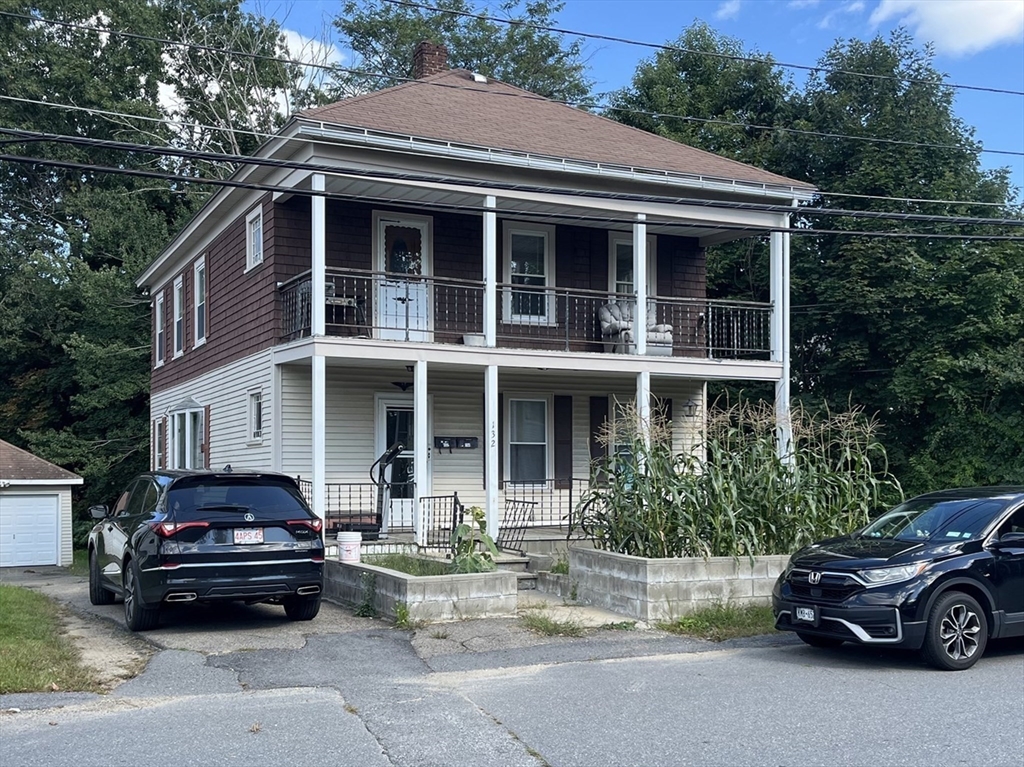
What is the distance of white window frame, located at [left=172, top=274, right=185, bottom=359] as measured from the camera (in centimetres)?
2408

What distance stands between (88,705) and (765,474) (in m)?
8.00

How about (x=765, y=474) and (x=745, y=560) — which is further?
(x=765, y=474)

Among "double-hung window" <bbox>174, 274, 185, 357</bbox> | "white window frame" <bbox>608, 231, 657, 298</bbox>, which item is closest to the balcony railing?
"white window frame" <bbox>608, 231, 657, 298</bbox>

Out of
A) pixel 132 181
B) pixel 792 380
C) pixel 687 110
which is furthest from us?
pixel 132 181

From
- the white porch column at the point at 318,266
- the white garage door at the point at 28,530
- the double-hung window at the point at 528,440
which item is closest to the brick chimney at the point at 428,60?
the double-hung window at the point at 528,440

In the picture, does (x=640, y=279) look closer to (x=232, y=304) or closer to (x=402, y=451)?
(x=402, y=451)

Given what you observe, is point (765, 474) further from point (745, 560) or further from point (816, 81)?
point (816, 81)

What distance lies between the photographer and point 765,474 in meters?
12.8

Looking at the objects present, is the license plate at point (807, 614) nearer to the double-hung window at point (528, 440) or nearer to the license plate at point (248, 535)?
the license plate at point (248, 535)

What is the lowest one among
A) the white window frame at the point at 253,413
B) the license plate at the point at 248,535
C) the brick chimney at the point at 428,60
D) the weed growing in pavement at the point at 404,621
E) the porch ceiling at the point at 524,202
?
the weed growing in pavement at the point at 404,621

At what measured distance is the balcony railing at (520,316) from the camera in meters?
17.2

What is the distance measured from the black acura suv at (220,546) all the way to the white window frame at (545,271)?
8.28 meters

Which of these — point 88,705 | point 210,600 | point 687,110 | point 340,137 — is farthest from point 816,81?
point 88,705

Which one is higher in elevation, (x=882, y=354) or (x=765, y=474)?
(x=882, y=354)
